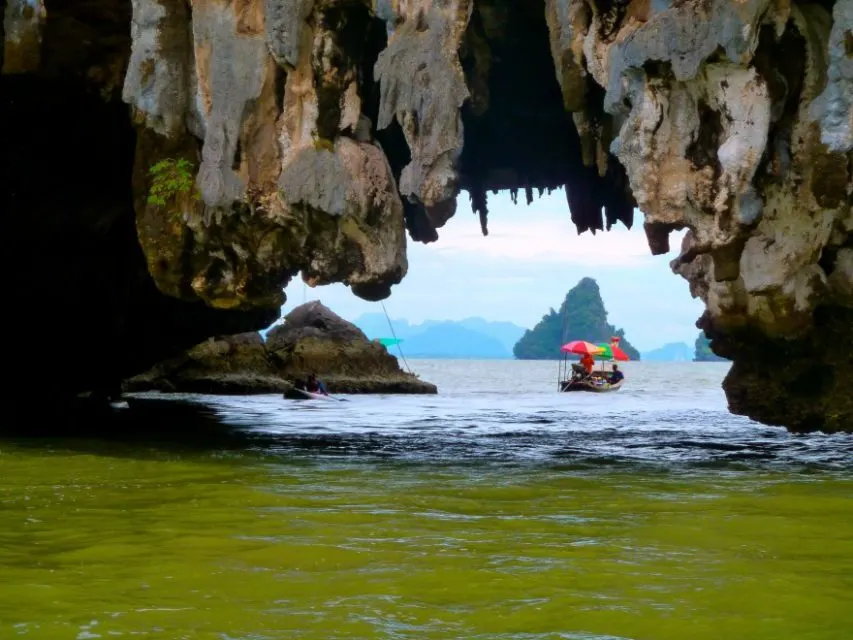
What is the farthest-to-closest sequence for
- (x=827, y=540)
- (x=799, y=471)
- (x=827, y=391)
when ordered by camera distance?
(x=827, y=391)
(x=799, y=471)
(x=827, y=540)

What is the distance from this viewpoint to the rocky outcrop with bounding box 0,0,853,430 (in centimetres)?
970

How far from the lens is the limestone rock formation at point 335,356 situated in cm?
3769

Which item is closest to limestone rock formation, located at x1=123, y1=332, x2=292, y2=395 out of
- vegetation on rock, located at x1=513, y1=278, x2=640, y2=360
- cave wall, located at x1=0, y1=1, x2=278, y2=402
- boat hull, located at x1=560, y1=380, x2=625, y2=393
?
boat hull, located at x1=560, y1=380, x2=625, y2=393

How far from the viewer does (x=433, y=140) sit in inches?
433

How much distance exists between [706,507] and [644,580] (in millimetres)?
2883

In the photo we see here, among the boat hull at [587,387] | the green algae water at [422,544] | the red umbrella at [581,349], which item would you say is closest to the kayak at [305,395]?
the red umbrella at [581,349]

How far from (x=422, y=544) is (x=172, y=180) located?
29.1 ft

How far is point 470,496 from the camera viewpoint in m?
8.72

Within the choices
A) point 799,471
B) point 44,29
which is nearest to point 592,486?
point 799,471

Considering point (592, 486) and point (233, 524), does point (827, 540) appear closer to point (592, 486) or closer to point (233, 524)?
point (592, 486)

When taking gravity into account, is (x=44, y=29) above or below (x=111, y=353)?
above

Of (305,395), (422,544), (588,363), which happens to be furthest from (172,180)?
(588,363)

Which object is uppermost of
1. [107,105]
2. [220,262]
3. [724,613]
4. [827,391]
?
[107,105]

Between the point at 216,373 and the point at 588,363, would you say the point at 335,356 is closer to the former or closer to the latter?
the point at 216,373
